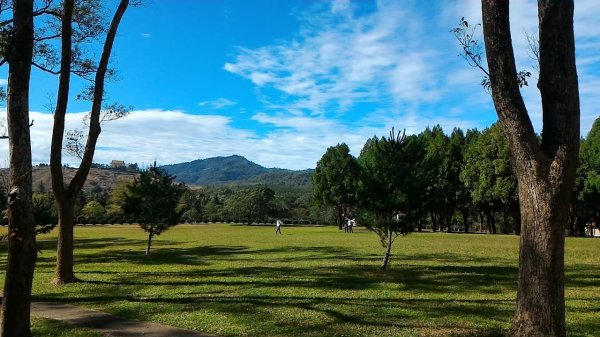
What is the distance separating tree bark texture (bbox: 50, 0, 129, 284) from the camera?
1371 cm

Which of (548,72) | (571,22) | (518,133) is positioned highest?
(571,22)

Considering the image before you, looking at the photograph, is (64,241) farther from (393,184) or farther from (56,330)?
(393,184)

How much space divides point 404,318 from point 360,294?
3178 mm

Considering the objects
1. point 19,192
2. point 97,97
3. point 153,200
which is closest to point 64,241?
point 97,97

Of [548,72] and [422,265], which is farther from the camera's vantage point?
[422,265]

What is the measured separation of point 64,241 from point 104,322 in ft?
19.8

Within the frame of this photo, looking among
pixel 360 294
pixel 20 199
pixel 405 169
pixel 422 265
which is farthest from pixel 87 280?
pixel 422 265

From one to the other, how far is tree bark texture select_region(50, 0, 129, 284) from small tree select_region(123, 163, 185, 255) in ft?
32.0

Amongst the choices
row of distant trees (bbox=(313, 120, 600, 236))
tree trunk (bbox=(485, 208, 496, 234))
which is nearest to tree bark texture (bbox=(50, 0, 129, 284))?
row of distant trees (bbox=(313, 120, 600, 236))

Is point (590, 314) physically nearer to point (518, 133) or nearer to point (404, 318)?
point (404, 318)

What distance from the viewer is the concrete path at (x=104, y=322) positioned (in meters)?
8.14

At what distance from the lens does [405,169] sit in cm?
1697

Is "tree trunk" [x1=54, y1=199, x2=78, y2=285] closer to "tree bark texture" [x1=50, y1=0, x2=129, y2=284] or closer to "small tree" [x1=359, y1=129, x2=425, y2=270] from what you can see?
"tree bark texture" [x1=50, y1=0, x2=129, y2=284]

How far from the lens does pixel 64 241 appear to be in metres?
14.1
